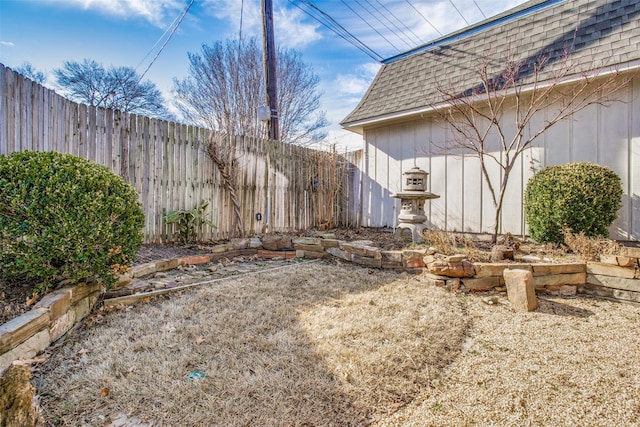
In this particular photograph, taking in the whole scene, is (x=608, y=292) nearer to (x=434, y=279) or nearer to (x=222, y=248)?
(x=434, y=279)

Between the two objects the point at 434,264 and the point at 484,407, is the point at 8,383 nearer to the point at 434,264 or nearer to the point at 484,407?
the point at 484,407

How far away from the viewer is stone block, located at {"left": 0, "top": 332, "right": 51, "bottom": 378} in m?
1.60

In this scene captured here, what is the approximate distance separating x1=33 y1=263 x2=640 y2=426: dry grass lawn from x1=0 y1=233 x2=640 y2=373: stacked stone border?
172 millimetres

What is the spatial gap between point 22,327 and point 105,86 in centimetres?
1144

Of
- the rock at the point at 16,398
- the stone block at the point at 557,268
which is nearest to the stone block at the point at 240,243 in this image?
the rock at the point at 16,398

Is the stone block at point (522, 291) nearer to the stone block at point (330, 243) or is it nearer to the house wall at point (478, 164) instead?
the stone block at point (330, 243)

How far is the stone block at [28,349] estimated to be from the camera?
160 cm

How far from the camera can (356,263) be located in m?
4.26

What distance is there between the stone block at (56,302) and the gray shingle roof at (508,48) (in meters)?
5.44

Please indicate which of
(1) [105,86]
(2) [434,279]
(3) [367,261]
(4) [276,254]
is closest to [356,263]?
(3) [367,261]

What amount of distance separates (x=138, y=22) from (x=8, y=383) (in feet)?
28.9

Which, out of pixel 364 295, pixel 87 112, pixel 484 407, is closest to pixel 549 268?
pixel 364 295

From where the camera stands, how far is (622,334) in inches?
92.7

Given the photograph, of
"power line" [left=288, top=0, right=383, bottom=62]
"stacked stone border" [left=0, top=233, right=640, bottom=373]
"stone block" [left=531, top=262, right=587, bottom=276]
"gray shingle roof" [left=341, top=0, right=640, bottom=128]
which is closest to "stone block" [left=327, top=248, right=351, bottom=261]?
"stacked stone border" [left=0, top=233, right=640, bottom=373]
